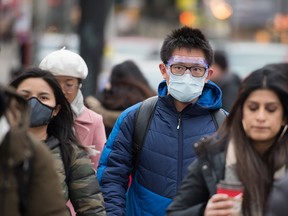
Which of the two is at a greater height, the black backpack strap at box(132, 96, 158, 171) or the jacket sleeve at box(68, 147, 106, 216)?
the black backpack strap at box(132, 96, 158, 171)

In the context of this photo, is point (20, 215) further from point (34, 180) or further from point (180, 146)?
point (180, 146)

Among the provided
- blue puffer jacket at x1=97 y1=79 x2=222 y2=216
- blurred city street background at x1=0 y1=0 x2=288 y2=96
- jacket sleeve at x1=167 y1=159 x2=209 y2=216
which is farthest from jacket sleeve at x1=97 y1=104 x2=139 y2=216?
blurred city street background at x1=0 y1=0 x2=288 y2=96

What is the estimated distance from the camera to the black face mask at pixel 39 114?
18.6 ft

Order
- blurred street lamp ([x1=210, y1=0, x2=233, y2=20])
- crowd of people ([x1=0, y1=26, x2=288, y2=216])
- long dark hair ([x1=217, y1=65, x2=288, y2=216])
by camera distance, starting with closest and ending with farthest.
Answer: crowd of people ([x1=0, y1=26, x2=288, y2=216]), long dark hair ([x1=217, y1=65, x2=288, y2=216]), blurred street lamp ([x1=210, y1=0, x2=233, y2=20])

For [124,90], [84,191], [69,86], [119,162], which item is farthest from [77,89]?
[124,90]

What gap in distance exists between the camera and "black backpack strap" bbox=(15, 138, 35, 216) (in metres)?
4.30

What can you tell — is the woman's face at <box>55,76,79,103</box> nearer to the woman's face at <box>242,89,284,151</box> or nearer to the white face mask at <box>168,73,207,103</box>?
the white face mask at <box>168,73,207,103</box>

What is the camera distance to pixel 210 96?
6348 mm

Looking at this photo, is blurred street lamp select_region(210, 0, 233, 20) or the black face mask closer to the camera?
the black face mask

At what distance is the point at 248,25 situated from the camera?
51.7 m

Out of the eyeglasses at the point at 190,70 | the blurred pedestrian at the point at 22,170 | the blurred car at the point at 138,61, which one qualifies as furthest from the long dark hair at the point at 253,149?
the blurred car at the point at 138,61

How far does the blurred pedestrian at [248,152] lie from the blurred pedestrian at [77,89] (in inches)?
75.1

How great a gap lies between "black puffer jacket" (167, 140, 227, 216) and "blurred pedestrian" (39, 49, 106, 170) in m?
1.88

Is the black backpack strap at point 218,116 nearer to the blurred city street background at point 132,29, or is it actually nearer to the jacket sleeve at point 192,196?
the jacket sleeve at point 192,196
